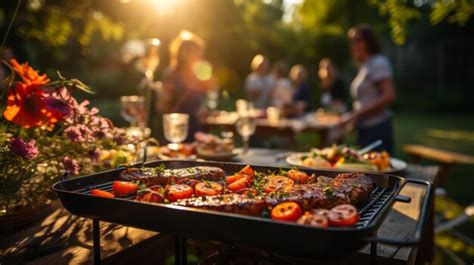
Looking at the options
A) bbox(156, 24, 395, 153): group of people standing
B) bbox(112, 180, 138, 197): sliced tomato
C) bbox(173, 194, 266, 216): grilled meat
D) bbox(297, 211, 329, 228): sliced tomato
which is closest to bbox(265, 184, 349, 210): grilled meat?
bbox(173, 194, 266, 216): grilled meat

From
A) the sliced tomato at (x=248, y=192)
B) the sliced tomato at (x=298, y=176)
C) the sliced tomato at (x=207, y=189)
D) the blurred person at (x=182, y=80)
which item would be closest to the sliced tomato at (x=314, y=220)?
the sliced tomato at (x=248, y=192)

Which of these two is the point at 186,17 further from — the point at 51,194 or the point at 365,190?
the point at 365,190

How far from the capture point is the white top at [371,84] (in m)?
4.66

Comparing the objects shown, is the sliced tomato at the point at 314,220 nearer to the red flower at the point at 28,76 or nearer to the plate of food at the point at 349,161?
the red flower at the point at 28,76

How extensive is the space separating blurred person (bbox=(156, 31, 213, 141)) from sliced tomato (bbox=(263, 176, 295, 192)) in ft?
11.9

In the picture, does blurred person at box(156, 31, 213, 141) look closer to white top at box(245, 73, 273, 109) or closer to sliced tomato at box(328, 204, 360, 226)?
white top at box(245, 73, 273, 109)

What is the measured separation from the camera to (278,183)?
1.61 meters

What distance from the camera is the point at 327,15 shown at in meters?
16.7

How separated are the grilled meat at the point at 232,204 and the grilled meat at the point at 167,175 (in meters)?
0.34

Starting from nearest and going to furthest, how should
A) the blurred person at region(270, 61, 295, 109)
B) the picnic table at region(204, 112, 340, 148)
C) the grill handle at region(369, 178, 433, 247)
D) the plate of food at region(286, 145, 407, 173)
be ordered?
the grill handle at region(369, 178, 433, 247) < the plate of food at region(286, 145, 407, 173) < the picnic table at region(204, 112, 340, 148) < the blurred person at region(270, 61, 295, 109)

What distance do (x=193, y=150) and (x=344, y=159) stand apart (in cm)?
120

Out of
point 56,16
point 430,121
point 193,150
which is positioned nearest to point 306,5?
point 430,121

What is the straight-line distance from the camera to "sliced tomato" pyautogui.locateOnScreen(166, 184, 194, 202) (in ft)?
4.75

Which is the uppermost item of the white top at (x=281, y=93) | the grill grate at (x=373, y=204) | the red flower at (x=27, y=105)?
the white top at (x=281, y=93)
